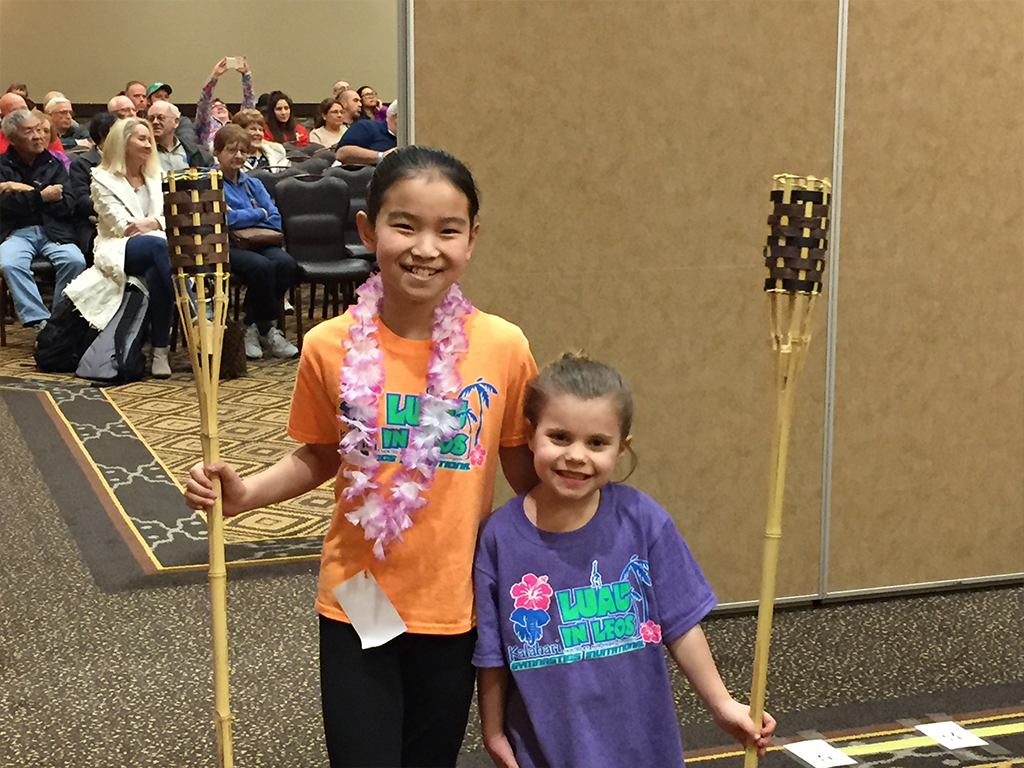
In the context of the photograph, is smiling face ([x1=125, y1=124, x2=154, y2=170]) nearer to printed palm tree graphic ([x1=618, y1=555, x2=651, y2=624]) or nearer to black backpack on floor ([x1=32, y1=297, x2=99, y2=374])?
black backpack on floor ([x1=32, y1=297, x2=99, y2=374])

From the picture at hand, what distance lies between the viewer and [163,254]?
616 cm

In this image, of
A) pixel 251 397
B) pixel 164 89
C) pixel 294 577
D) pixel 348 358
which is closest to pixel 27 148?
pixel 251 397

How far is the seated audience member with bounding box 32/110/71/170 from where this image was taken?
7039mm

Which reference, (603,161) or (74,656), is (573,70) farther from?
(74,656)

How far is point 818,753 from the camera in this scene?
2594mm

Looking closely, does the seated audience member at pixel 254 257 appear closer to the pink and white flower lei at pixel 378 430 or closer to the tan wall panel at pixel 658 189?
the tan wall panel at pixel 658 189

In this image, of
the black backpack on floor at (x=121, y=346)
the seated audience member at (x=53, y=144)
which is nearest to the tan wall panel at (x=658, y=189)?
the black backpack on floor at (x=121, y=346)

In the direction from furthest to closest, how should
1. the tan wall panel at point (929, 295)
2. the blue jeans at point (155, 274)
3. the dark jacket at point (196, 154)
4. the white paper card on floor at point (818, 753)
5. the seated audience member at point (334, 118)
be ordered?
the seated audience member at point (334, 118) → the dark jacket at point (196, 154) → the blue jeans at point (155, 274) → the tan wall panel at point (929, 295) → the white paper card on floor at point (818, 753)

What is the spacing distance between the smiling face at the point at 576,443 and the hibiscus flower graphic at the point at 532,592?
113mm

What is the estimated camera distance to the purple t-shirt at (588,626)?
5.16 ft

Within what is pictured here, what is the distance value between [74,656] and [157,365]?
3.45 m

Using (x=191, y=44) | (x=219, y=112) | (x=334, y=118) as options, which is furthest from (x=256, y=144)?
(x=191, y=44)

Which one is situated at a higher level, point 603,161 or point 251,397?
point 603,161

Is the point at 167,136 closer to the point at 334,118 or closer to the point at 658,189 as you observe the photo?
the point at 334,118
